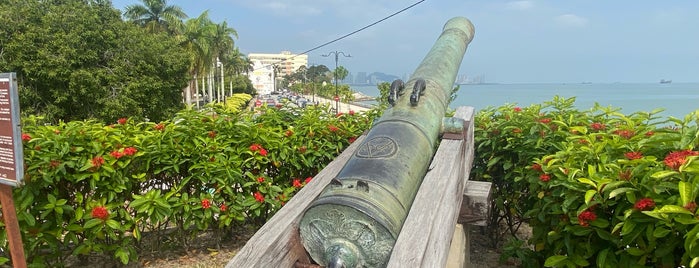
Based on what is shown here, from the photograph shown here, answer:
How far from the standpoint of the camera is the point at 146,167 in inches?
130

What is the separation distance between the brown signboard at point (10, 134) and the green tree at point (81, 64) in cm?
1576

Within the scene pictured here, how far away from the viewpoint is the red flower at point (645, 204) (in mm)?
1893

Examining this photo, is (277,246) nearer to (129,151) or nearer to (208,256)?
(129,151)

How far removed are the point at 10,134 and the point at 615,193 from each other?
9.63ft

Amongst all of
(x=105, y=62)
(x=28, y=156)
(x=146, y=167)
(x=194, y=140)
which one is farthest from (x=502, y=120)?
(x=105, y=62)

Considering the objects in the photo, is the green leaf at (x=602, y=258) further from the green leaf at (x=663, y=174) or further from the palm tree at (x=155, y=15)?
the palm tree at (x=155, y=15)

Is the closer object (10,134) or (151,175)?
(10,134)

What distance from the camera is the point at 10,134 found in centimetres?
233

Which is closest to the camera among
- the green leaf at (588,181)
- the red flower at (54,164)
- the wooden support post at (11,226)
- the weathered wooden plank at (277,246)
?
the weathered wooden plank at (277,246)

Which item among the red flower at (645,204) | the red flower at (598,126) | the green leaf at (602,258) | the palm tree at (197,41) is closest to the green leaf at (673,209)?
the red flower at (645,204)

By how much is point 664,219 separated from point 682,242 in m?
0.20

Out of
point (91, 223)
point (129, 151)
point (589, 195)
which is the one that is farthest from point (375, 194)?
point (91, 223)

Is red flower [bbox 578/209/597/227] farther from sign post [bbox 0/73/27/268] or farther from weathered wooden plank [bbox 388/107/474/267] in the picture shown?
sign post [bbox 0/73/27/268]

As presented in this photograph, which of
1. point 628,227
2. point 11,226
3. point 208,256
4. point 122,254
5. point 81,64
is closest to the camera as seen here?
point 628,227
